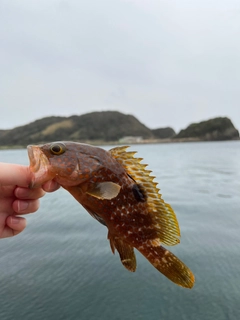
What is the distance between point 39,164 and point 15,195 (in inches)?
45.9

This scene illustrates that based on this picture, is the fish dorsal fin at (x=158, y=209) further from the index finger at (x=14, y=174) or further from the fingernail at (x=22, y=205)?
the fingernail at (x=22, y=205)

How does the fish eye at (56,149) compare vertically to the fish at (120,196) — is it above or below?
above

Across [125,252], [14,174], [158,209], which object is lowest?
[125,252]

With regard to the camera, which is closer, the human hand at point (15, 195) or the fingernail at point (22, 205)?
the human hand at point (15, 195)

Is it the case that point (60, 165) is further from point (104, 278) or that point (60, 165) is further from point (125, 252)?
point (104, 278)

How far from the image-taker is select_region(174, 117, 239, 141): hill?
18582cm

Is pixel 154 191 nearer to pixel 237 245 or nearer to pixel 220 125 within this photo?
pixel 237 245

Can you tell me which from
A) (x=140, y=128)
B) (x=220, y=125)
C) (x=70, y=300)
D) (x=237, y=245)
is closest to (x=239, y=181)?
(x=237, y=245)

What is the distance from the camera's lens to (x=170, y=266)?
3.08 metres

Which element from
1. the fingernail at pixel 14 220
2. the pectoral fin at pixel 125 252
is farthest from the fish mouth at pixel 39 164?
the fingernail at pixel 14 220

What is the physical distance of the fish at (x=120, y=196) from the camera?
10.1ft

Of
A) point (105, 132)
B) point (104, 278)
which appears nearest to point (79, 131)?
point (105, 132)

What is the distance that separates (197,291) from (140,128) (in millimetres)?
175555

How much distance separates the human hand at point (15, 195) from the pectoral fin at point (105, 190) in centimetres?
47
